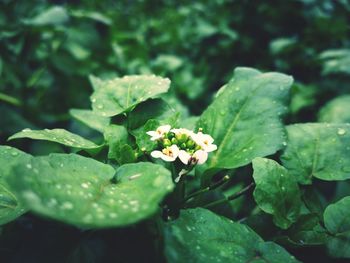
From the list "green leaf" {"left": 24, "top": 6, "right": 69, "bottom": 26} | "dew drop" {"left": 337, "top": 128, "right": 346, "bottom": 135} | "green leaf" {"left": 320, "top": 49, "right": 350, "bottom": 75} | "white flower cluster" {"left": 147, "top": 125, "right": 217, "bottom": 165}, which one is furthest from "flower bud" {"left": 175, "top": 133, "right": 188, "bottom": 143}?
"green leaf" {"left": 24, "top": 6, "right": 69, "bottom": 26}

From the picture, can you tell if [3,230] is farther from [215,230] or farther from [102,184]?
[215,230]

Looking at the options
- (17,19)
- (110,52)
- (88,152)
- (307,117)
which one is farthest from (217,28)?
(88,152)

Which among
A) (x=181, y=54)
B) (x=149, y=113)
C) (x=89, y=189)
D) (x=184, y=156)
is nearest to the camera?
(x=89, y=189)

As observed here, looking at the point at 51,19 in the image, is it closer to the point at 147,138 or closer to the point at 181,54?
the point at 181,54

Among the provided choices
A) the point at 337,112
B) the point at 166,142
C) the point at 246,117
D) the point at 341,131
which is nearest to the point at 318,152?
the point at 341,131

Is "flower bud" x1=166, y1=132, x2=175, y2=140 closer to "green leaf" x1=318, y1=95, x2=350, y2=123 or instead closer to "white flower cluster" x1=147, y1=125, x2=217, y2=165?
"white flower cluster" x1=147, y1=125, x2=217, y2=165

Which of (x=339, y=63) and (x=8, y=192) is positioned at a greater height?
(x=339, y=63)

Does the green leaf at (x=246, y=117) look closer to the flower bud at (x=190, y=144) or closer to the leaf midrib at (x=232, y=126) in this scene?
the leaf midrib at (x=232, y=126)
